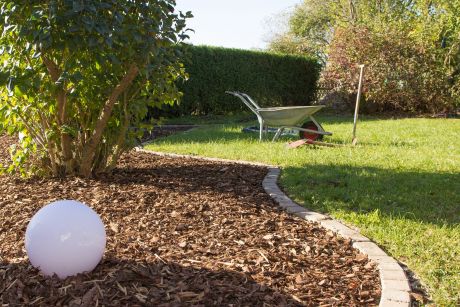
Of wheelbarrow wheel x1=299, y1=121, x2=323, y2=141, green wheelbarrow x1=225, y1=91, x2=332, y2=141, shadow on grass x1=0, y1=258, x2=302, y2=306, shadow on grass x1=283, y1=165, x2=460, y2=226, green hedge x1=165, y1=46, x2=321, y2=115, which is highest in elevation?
green hedge x1=165, y1=46, x2=321, y2=115

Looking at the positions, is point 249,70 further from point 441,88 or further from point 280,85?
point 441,88

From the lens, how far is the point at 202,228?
11.0ft

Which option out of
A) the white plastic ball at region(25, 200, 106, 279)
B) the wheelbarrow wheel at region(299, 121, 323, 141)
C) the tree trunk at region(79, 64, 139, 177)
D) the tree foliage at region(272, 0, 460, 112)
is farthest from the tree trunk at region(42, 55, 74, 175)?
the tree foliage at region(272, 0, 460, 112)

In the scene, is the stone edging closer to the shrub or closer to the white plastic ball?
the white plastic ball

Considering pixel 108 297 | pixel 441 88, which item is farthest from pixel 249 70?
pixel 108 297

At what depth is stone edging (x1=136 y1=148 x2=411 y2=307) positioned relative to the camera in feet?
7.87

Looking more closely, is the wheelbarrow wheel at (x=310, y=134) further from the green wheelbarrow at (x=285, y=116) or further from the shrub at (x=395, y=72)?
the shrub at (x=395, y=72)

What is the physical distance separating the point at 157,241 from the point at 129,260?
0.36m

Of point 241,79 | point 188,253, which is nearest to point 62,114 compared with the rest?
point 188,253

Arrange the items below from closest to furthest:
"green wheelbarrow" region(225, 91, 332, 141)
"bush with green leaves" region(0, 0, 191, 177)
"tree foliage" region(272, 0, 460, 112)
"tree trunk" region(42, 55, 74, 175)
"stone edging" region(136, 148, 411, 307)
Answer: "stone edging" region(136, 148, 411, 307) < "bush with green leaves" region(0, 0, 191, 177) < "tree trunk" region(42, 55, 74, 175) < "green wheelbarrow" region(225, 91, 332, 141) < "tree foliage" region(272, 0, 460, 112)

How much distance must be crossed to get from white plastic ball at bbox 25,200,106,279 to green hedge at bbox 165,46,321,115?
35.6 ft

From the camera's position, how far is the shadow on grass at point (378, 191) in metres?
3.82

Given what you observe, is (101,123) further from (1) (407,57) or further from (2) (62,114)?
(1) (407,57)

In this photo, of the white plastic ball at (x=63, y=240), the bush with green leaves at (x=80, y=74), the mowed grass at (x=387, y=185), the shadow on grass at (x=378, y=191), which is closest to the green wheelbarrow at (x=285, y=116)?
the mowed grass at (x=387, y=185)
